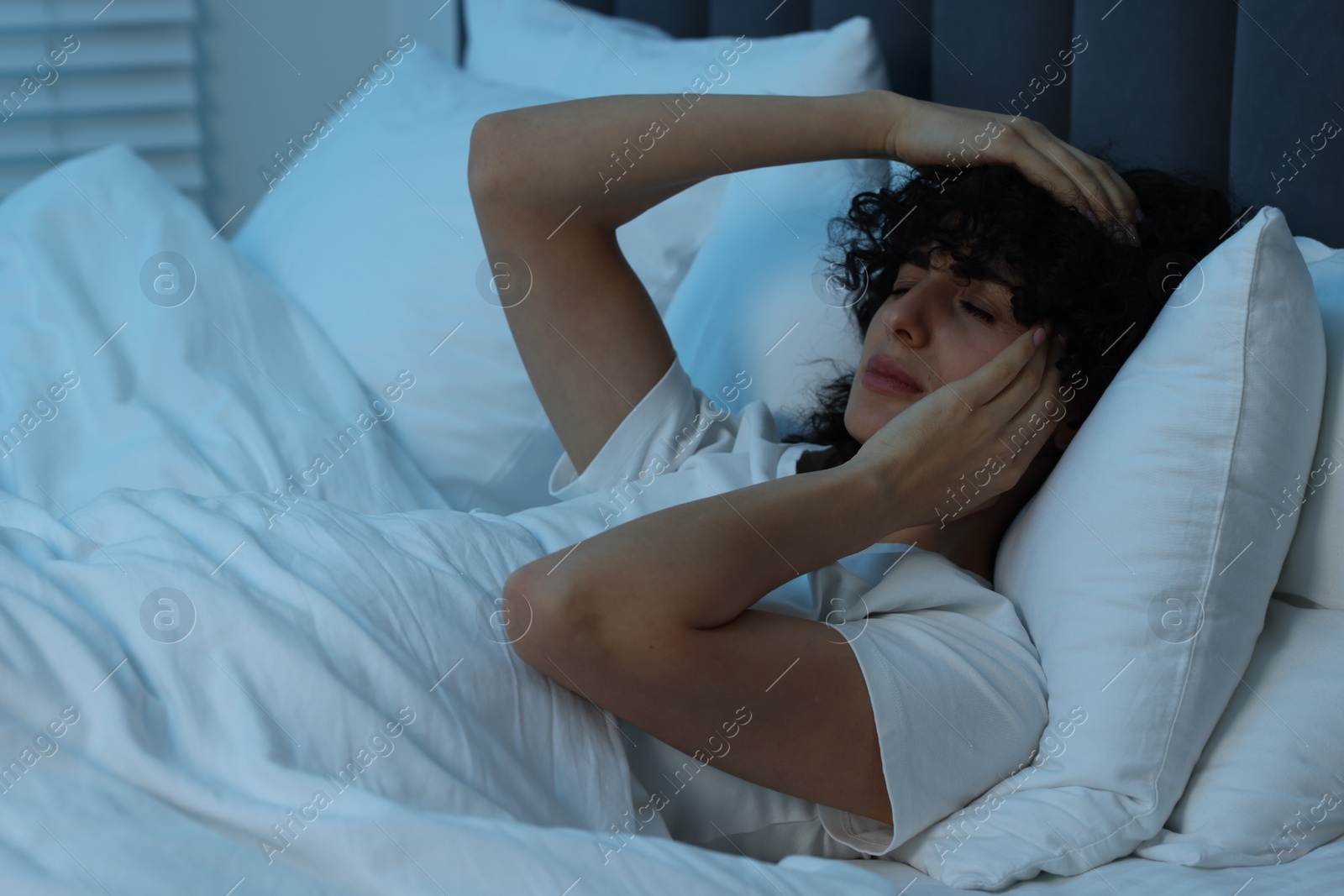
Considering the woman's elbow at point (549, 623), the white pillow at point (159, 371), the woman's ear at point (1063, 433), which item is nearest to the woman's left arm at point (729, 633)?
the woman's elbow at point (549, 623)

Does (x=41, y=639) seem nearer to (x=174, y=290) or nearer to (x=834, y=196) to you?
(x=174, y=290)

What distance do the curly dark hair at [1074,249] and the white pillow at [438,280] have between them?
44 centimetres

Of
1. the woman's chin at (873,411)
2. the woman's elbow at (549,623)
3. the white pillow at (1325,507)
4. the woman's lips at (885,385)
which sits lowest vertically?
the white pillow at (1325,507)

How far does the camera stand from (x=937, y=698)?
769 millimetres

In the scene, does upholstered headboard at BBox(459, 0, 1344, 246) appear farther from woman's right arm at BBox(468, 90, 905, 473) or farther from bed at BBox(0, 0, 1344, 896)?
woman's right arm at BBox(468, 90, 905, 473)

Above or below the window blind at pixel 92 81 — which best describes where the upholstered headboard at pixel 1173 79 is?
below

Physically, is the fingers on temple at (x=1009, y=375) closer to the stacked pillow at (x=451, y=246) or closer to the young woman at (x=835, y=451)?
the young woman at (x=835, y=451)

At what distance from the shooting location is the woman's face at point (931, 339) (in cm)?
93

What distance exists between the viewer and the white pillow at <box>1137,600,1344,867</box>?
746 mm

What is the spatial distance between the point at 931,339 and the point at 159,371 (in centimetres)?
82

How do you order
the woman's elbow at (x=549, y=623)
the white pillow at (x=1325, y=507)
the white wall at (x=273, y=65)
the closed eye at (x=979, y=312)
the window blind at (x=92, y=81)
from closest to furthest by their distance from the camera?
the woman's elbow at (x=549, y=623)
the white pillow at (x=1325, y=507)
the closed eye at (x=979, y=312)
the window blind at (x=92, y=81)
the white wall at (x=273, y=65)

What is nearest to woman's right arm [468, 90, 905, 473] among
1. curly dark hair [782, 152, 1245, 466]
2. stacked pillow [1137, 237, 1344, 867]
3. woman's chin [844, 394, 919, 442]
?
Result: curly dark hair [782, 152, 1245, 466]

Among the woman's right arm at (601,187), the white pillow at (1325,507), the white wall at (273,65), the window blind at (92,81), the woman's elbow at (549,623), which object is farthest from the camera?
the white wall at (273,65)

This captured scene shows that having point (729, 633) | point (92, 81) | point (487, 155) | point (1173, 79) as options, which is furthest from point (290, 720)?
point (92, 81)
